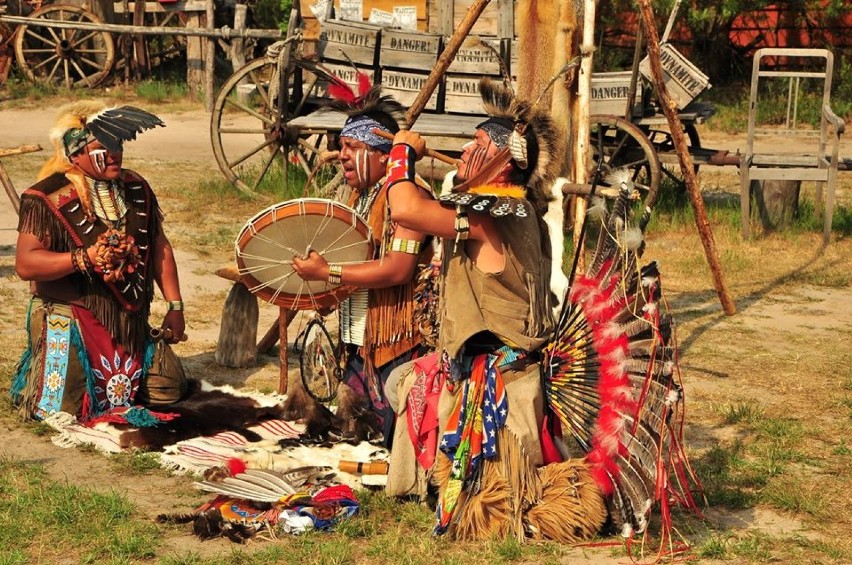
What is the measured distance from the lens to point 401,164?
4.25 m

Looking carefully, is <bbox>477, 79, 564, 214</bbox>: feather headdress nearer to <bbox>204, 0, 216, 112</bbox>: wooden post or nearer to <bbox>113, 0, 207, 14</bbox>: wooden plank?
<bbox>204, 0, 216, 112</bbox>: wooden post

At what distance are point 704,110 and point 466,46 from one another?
7.06ft

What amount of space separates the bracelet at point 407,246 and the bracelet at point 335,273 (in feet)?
0.75

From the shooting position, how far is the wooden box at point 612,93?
32.5ft

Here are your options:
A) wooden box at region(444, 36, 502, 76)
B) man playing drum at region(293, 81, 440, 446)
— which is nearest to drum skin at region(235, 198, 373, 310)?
man playing drum at region(293, 81, 440, 446)

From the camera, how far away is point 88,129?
213 inches

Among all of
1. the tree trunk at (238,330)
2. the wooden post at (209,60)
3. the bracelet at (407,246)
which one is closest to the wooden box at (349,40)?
the wooden post at (209,60)

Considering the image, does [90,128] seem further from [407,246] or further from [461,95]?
[461,95]

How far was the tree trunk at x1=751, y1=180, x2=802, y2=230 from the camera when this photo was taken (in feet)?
32.2

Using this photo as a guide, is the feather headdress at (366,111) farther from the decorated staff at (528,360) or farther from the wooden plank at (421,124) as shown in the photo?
the wooden plank at (421,124)

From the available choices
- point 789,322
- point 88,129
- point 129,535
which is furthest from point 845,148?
point 129,535

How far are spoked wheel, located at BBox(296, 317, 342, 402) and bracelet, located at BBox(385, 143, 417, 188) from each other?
1.23m

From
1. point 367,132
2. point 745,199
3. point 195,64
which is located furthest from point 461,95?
point 195,64

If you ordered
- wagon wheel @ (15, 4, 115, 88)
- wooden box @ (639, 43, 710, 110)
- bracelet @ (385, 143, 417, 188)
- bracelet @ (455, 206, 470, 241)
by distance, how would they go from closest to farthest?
bracelet @ (455, 206, 470, 241) → bracelet @ (385, 143, 417, 188) → wooden box @ (639, 43, 710, 110) → wagon wheel @ (15, 4, 115, 88)
